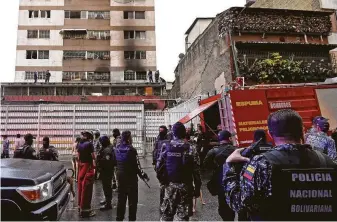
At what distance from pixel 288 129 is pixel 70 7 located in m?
38.8

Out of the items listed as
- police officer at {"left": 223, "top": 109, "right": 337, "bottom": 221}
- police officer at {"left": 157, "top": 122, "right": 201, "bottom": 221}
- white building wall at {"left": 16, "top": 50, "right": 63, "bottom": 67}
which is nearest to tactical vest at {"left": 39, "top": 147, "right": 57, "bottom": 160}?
police officer at {"left": 157, "top": 122, "right": 201, "bottom": 221}

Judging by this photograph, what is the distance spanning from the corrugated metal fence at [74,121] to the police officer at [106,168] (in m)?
10.0

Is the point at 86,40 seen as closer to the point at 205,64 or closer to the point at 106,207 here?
the point at 205,64

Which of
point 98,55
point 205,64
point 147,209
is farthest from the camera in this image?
point 98,55

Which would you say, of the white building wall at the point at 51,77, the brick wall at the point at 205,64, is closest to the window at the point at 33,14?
the white building wall at the point at 51,77

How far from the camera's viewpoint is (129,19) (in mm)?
37500

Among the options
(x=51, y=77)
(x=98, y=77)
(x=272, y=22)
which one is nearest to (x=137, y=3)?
(x=98, y=77)

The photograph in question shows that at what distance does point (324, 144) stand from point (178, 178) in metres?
2.68

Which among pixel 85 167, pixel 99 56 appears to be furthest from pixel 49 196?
pixel 99 56

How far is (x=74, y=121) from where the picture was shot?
1764cm

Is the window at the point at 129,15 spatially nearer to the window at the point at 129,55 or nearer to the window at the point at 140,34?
the window at the point at 140,34

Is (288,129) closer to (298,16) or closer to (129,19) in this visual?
(298,16)

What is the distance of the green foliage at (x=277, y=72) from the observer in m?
17.3

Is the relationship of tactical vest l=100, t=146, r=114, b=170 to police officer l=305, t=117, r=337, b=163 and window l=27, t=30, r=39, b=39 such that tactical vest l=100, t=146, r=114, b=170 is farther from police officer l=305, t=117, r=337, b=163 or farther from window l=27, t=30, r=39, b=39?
window l=27, t=30, r=39, b=39
